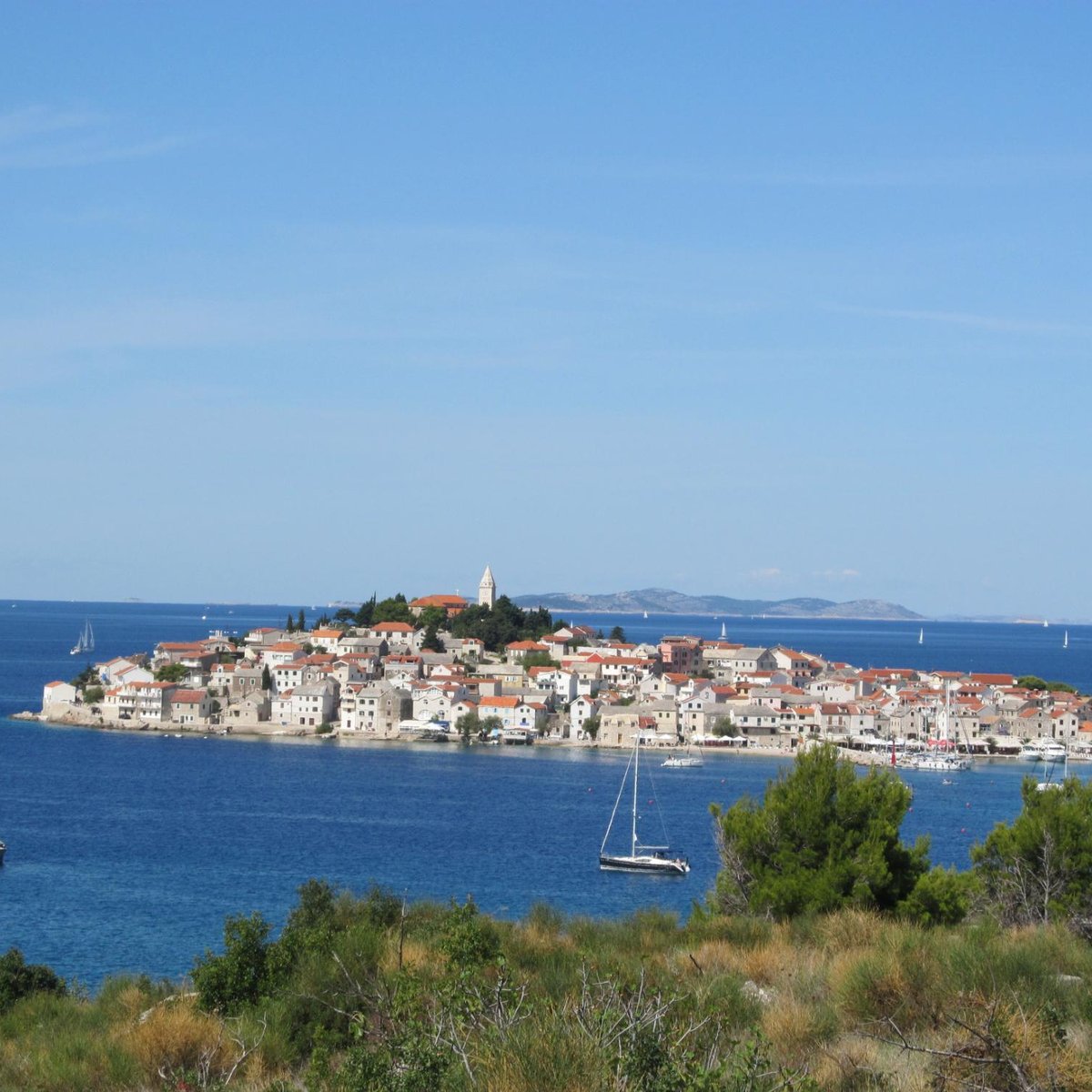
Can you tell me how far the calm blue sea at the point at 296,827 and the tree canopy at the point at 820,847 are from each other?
288 inches

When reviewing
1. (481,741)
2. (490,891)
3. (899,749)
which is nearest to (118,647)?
(481,741)

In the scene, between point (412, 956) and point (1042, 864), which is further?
point (1042, 864)

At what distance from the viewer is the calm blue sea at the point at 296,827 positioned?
2091cm

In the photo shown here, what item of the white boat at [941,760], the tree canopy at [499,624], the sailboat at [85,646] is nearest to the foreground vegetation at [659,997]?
the white boat at [941,760]

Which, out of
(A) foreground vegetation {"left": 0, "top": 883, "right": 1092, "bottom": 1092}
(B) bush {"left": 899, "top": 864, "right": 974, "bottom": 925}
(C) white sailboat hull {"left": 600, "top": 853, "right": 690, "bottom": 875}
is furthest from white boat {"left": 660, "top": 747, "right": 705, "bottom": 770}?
(A) foreground vegetation {"left": 0, "top": 883, "right": 1092, "bottom": 1092}

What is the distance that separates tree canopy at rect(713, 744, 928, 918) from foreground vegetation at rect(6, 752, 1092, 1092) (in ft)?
0.07

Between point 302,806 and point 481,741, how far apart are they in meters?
18.4

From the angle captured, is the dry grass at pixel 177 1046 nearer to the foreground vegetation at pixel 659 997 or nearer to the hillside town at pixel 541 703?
the foreground vegetation at pixel 659 997

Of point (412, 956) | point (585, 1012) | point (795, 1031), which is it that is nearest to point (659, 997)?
point (585, 1012)

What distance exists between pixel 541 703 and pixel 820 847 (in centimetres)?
4290

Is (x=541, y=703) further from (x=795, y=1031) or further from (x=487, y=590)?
(x=795, y=1031)

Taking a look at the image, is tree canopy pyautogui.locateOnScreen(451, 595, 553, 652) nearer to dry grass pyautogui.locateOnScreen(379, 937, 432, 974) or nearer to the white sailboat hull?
the white sailboat hull

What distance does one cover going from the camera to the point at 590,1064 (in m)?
3.63

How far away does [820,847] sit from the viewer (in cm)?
1112
